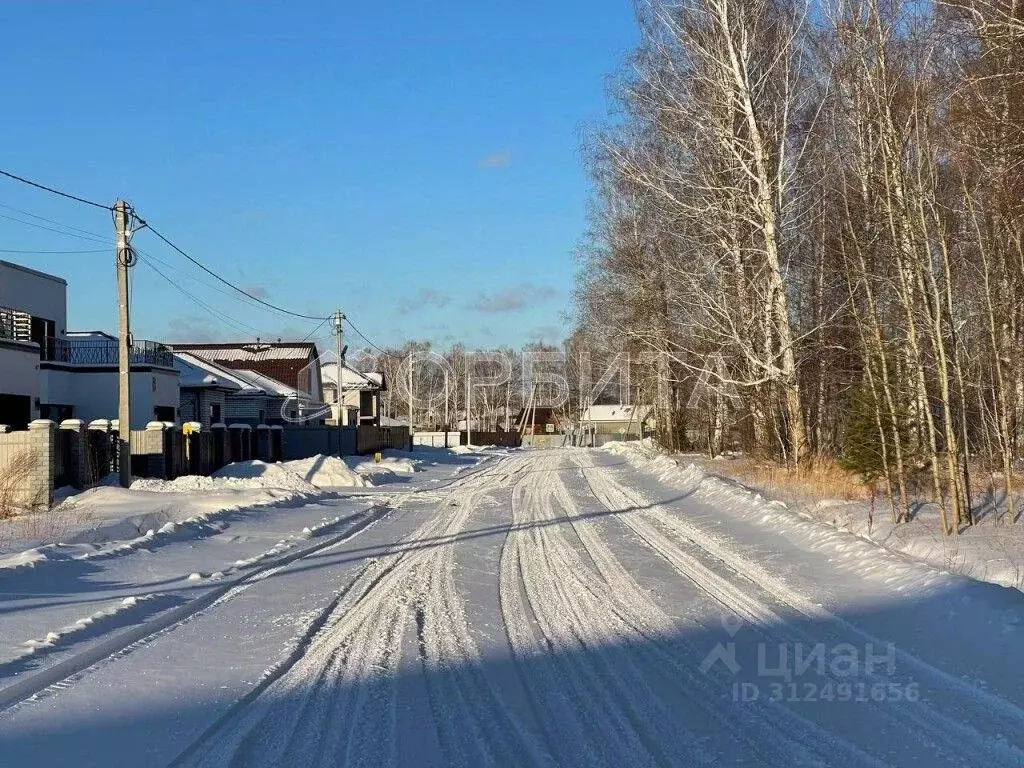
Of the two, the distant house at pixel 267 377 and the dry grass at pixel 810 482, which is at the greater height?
the distant house at pixel 267 377

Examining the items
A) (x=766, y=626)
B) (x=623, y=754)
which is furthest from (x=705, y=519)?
(x=623, y=754)

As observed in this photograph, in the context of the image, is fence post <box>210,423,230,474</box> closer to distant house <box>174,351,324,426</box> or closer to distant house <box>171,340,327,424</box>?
distant house <box>174,351,324,426</box>

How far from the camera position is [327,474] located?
29.6 metres

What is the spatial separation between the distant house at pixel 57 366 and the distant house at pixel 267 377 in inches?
323

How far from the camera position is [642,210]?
115ft

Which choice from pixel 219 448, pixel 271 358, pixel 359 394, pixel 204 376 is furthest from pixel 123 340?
pixel 359 394

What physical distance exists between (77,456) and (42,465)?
292 centimetres

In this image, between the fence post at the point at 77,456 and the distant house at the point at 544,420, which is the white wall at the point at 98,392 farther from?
the distant house at the point at 544,420

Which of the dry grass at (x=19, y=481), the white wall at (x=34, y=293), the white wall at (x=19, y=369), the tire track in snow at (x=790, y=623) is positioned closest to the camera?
the tire track in snow at (x=790, y=623)

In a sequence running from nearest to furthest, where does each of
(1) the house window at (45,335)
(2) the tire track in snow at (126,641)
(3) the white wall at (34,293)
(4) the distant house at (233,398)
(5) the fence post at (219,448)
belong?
(2) the tire track in snow at (126,641)
(5) the fence post at (219,448)
(3) the white wall at (34,293)
(1) the house window at (45,335)
(4) the distant house at (233,398)

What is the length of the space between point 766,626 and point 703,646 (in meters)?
0.90

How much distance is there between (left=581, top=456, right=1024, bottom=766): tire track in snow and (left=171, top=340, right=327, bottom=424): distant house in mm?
36879

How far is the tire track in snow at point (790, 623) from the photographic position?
5461mm

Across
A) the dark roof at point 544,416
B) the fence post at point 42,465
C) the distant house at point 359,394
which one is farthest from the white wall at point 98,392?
the dark roof at point 544,416
